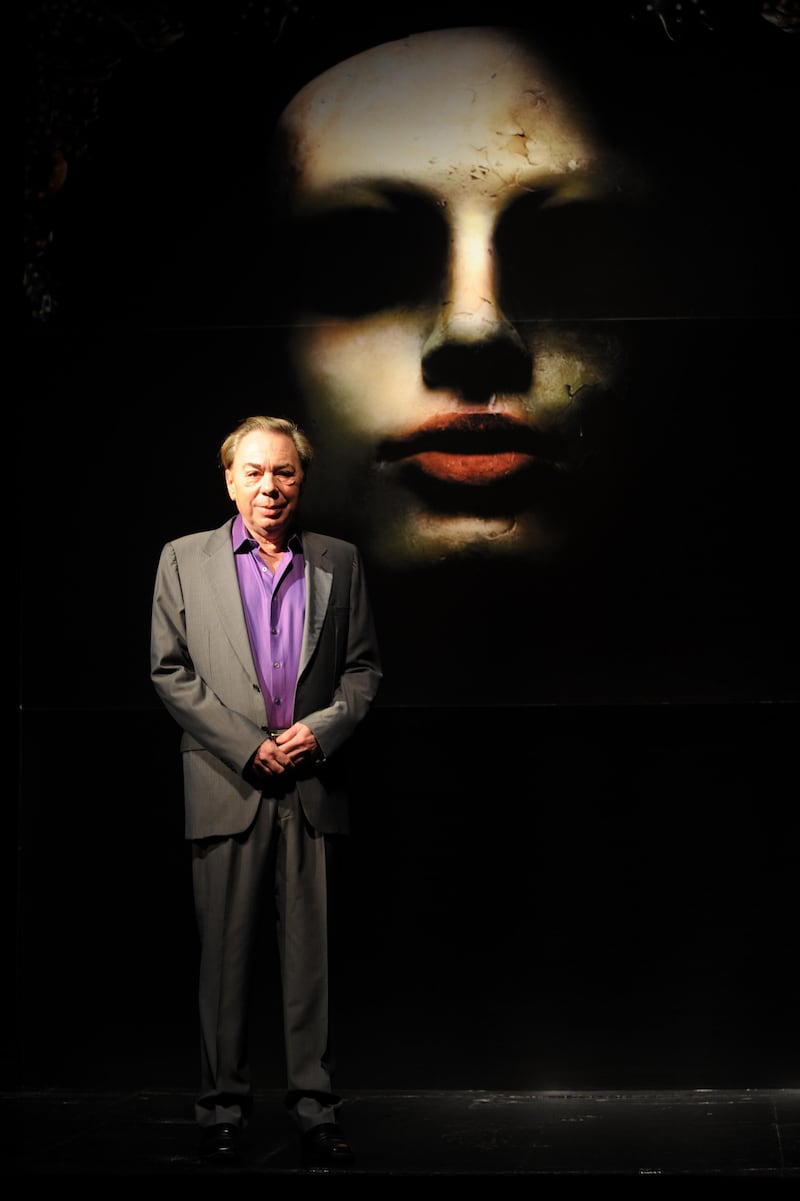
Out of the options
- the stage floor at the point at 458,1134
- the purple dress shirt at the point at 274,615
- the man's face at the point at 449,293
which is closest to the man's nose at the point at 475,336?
the man's face at the point at 449,293

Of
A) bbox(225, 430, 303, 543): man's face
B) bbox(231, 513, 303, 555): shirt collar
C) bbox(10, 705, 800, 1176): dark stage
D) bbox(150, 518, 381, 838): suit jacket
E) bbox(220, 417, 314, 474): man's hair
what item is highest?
bbox(220, 417, 314, 474): man's hair

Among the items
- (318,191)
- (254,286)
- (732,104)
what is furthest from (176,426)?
(732,104)

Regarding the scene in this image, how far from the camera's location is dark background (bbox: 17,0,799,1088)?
4465 mm

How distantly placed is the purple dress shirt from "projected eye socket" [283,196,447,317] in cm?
109

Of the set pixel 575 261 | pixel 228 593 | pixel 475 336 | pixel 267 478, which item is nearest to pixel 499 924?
pixel 228 593

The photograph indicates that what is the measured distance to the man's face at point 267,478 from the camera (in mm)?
3723

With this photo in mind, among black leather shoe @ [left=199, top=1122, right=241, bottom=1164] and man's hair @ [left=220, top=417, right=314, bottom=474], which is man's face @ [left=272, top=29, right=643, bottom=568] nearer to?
man's hair @ [left=220, top=417, right=314, bottom=474]

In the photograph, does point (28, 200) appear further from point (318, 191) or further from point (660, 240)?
point (660, 240)

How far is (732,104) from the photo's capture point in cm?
459

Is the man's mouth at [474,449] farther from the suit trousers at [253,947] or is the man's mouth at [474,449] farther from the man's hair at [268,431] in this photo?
the suit trousers at [253,947]

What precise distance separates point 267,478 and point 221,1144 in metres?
1.66

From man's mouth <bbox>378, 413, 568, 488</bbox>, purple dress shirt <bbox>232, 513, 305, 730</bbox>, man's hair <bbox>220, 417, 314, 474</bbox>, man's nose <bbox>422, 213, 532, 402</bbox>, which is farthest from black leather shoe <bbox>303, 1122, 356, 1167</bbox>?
man's nose <bbox>422, 213, 532, 402</bbox>

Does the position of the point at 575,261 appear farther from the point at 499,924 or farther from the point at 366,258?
the point at 499,924

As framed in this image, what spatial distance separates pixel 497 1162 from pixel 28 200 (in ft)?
10.7
